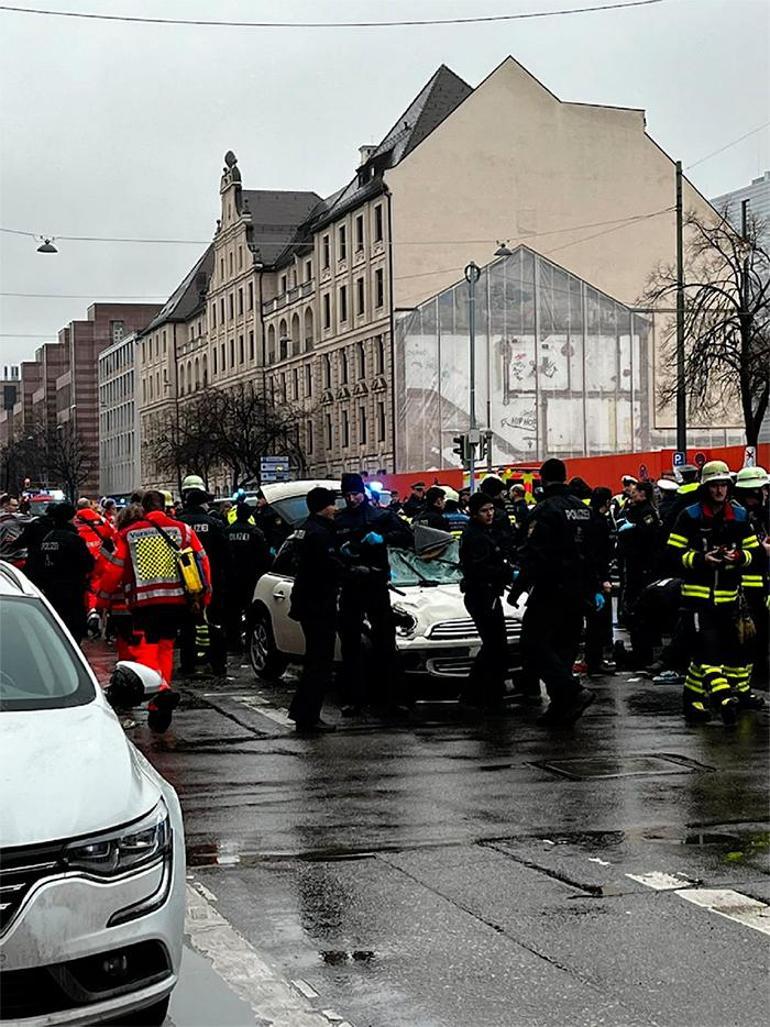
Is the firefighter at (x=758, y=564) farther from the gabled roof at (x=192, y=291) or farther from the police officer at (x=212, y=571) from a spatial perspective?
the gabled roof at (x=192, y=291)

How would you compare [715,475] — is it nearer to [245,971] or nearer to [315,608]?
[315,608]

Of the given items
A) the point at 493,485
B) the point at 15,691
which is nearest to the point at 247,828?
the point at 15,691

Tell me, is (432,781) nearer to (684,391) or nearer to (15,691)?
(15,691)

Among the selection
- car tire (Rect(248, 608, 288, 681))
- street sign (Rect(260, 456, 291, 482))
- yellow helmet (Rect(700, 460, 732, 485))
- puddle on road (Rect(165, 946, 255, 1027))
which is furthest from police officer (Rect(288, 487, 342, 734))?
street sign (Rect(260, 456, 291, 482))

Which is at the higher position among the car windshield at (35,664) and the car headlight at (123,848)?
the car windshield at (35,664)

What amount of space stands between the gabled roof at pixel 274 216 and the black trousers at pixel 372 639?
7798cm

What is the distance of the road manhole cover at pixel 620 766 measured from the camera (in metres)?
10.0

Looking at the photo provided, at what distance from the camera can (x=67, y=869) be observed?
14.7ft

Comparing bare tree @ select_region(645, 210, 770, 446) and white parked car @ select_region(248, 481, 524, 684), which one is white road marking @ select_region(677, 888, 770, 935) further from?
bare tree @ select_region(645, 210, 770, 446)

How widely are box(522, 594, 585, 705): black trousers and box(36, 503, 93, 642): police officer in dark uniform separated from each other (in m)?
5.06

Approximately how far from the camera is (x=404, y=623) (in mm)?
13719

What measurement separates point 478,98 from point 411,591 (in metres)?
57.2

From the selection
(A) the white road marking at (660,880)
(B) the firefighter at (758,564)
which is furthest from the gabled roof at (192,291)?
(A) the white road marking at (660,880)

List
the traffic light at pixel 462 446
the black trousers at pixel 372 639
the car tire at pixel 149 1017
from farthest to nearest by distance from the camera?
the traffic light at pixel 462 446 < the black trousers at pixel 372 639 < the car tire at pixel 149 1017
